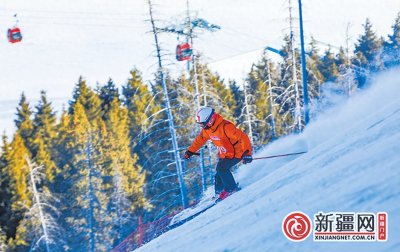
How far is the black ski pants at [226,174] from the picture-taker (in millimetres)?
10203

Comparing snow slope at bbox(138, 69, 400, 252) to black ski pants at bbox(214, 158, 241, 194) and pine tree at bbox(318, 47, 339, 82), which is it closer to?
black ski pants at bbox(214, 158, 241, 194)

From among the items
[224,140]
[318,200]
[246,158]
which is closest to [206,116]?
[224,140]

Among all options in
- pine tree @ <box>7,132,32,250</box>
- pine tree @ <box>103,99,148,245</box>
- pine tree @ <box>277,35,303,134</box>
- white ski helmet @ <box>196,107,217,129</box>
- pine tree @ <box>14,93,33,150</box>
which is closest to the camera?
white ski helmet @ <box>196,107,217,129</box>

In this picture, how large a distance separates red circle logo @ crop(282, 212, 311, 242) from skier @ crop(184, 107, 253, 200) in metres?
4.53

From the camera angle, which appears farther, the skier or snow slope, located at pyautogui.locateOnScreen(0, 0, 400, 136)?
snow slope, located at pyautogui.locateOnScreen(0, 0, 400, 136)

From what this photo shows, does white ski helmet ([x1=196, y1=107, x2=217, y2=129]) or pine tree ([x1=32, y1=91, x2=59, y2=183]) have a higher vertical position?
white ski helmet ([x1=196, y1=107, x2=217, y2=129])

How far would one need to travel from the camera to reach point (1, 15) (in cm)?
11588

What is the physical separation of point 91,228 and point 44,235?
4083 mm

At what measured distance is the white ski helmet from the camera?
949 centimetres

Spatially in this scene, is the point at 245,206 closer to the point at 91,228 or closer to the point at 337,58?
the point at 91,228

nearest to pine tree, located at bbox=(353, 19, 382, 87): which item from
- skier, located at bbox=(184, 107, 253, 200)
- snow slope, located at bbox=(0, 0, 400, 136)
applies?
snow slope, located at bbox=(0, 0, 400, 136)

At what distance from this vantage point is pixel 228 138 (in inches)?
389

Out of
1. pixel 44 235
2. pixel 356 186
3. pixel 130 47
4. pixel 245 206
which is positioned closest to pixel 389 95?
pixel 245 206

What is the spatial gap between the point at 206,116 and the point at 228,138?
0.70m
